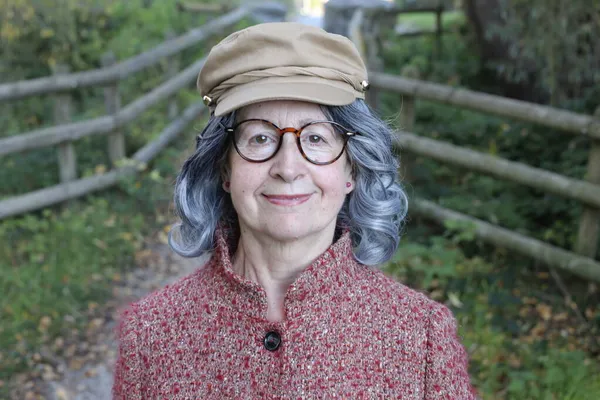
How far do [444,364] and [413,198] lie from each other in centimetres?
368

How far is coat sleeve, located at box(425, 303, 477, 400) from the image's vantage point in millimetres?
1602

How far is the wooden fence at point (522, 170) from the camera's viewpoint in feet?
13.5

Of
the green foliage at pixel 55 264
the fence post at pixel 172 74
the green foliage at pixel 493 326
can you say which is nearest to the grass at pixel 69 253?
the green foliage at pixel 55 264

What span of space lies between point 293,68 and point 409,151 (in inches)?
155

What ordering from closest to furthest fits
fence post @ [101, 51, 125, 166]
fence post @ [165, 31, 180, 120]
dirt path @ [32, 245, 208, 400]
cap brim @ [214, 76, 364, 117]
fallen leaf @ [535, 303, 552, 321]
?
1. cap brim @ [214, 76, 364, 117]
2. dirt path @ [32, 245, 208, 400]
3. fallen leaf @ [535, 303, 552, 321]
4. fence post @ [101, 51, 125, 166]
5. fence post @ [165, 31, 180, 120]

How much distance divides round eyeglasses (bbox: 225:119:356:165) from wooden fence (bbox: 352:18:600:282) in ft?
6.80

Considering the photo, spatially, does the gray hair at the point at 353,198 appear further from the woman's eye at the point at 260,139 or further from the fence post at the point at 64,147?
the fence post at the point at 64,147

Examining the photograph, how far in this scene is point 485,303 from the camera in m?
4.15

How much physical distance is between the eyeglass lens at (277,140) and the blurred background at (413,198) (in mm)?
332

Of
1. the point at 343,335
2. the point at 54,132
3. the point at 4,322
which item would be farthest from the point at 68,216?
the point at 343,335

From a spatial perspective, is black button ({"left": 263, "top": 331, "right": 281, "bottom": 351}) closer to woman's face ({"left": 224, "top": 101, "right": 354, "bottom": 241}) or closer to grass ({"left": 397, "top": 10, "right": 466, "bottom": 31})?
woman's face ({"left": 224, "top": 101, "right": 354, "bottom": 241})

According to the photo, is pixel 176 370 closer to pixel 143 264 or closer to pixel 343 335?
pixel 343 335

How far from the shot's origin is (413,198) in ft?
17.2

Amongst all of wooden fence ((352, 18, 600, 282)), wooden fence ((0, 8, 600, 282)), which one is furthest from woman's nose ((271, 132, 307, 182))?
wooden fence ((0, 8, 600, 282))
